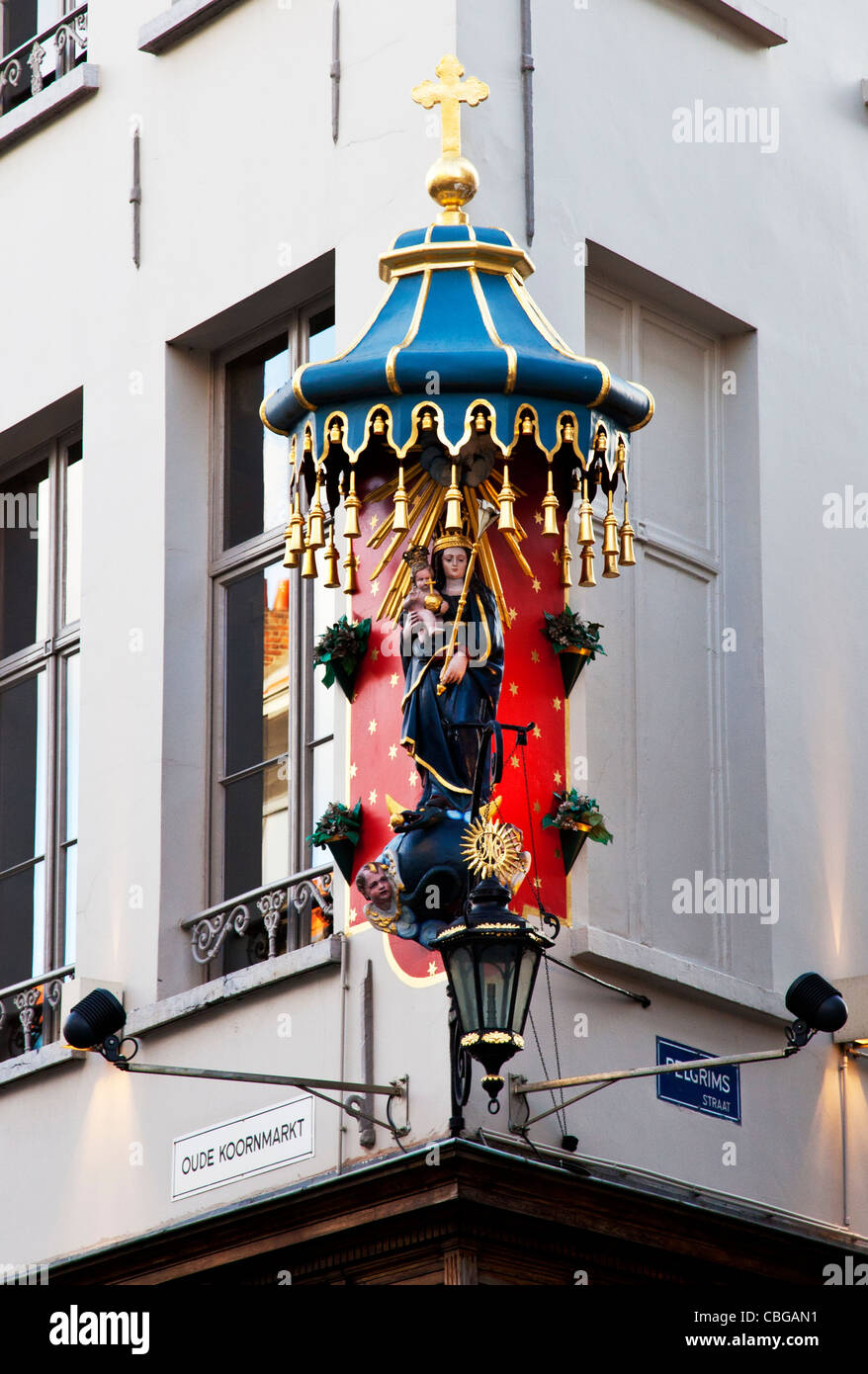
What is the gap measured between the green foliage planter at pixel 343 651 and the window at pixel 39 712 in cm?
304

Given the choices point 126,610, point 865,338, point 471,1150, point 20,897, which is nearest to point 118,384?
point 126,610

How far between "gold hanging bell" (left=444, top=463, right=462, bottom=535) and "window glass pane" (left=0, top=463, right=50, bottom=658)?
4.81m

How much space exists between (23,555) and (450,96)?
4.96 meters

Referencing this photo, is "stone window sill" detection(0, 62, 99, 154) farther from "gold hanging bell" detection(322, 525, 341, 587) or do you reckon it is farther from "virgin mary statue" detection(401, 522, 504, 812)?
"virgin mary statue" detection(401, 522, 504, 812)

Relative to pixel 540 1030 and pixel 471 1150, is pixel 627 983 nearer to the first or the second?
pixel 540 1030

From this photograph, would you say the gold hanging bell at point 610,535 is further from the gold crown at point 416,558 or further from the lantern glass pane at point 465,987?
the lantern glass pane at point 465,987

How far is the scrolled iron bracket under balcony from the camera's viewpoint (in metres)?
17.8

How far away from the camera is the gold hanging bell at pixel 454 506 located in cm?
1355

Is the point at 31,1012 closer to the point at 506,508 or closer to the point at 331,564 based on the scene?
the point at 331,564

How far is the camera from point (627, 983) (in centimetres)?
1445

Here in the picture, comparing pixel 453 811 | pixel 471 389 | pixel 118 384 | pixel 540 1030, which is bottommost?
pixel 540 1030

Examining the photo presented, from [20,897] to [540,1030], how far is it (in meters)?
4.68

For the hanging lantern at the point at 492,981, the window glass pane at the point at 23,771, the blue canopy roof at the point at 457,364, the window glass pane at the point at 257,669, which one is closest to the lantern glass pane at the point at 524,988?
the hanging lantern at the point at 492,981

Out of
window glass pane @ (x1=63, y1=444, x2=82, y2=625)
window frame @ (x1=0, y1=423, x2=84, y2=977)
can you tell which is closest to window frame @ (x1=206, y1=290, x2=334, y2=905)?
window frame @ (x1=0, y1=423, x2=84, y2=977)
